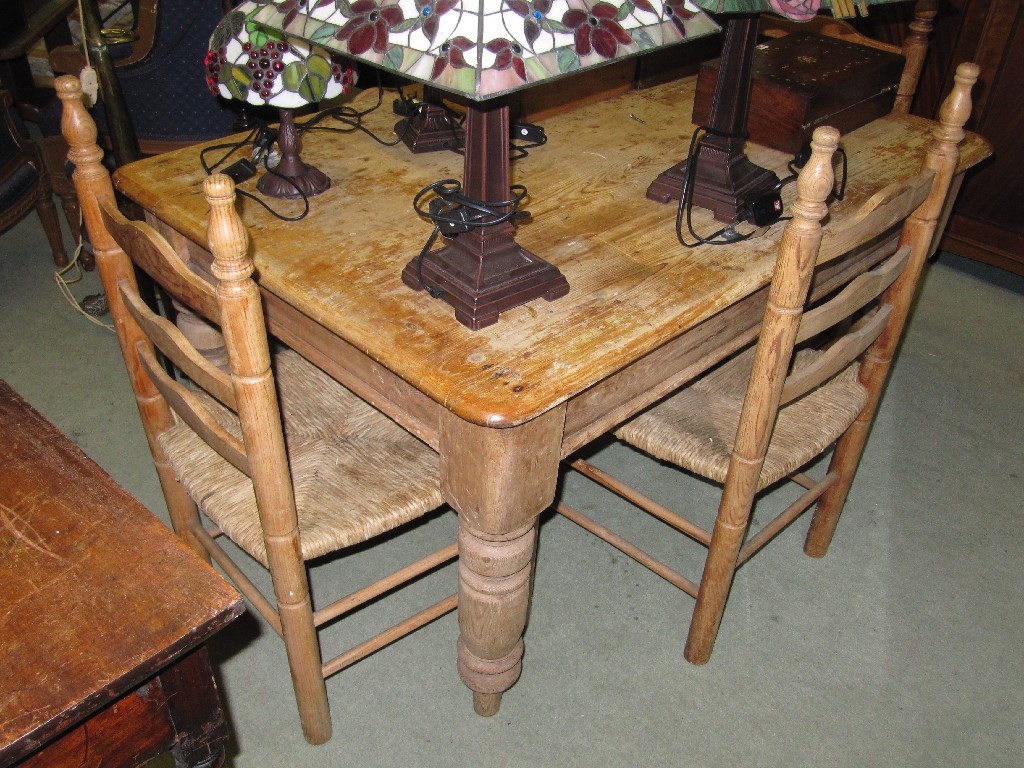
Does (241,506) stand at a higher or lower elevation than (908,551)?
higher

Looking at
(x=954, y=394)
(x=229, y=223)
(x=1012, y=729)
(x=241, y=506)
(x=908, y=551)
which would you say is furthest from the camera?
(x=954, y=394)

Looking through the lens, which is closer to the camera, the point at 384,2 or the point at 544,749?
the point at 384,2

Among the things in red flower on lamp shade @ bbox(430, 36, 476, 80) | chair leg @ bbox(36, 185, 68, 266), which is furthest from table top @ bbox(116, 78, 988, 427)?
chair leg @ bbox(36, 185, 68, 266)

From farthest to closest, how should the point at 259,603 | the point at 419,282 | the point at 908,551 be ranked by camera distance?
the point at 908,551, the point at 259,603, the point at 419,282

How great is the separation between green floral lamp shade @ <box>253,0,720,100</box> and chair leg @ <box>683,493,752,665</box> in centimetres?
74

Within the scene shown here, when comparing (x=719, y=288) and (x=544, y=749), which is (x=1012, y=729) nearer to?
(x=544, y=749)

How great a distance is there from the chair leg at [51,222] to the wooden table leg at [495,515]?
6.23 feet

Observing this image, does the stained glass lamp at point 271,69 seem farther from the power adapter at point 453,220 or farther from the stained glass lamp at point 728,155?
the stained glass lamp at point 728,155

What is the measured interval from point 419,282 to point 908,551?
1260 millimetres

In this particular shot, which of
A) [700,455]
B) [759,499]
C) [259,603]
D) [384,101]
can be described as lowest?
[759,499]

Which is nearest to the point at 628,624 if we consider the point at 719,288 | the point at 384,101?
the point at 719,288

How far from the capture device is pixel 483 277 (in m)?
1.15

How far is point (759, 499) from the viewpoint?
2016 mm

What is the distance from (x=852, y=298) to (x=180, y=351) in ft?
3.04
